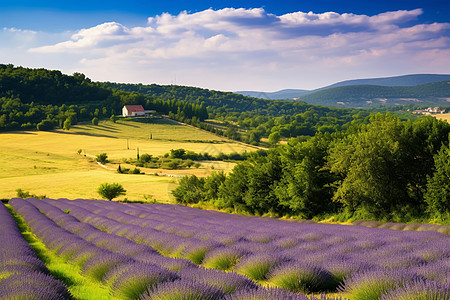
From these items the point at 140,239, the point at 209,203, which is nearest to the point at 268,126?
the point at 209,203

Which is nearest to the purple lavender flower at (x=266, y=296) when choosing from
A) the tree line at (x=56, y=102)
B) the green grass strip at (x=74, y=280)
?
the green grass strip at (x=74, y=280)

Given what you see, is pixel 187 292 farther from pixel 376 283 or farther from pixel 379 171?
pixel 379 171

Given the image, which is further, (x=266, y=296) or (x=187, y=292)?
(x=187, y=292)

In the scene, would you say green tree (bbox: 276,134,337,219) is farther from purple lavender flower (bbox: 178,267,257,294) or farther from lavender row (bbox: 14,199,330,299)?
purple lavender flower (bbox: 178,267,257,294)

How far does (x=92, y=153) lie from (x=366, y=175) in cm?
7556

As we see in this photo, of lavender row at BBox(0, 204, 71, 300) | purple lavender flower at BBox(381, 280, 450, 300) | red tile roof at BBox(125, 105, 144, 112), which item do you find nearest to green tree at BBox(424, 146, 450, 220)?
purple lavender flower at BBox(381, 280, 450, 300)

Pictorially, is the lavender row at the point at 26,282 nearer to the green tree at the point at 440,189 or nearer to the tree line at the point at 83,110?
the green tree at the point at 440,189

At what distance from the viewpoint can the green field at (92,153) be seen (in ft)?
166

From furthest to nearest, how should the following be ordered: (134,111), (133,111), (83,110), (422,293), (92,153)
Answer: (134,111) < (133,111) < (83,110) < (92,153) < (422,293)

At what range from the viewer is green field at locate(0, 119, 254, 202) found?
5056 centimetres

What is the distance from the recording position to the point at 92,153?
8550cm

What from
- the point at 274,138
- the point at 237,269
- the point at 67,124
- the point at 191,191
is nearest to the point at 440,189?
the point at 237,269

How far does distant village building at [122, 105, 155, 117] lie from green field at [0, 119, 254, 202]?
7378 millimetres

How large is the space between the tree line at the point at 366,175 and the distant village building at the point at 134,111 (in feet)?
354
